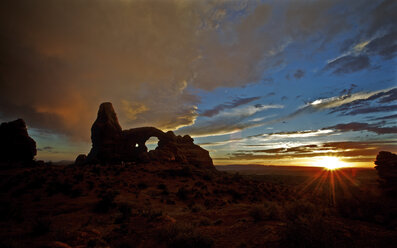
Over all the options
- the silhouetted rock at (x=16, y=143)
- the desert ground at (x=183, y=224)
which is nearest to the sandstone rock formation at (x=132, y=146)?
the silhouetted rock at (x=16, y=143)

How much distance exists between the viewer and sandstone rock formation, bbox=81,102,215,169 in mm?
45406

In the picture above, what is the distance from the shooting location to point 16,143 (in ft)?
108

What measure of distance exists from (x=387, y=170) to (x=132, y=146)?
180ft

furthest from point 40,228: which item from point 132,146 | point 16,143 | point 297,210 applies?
point 132,146

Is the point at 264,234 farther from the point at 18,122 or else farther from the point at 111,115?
the point at 111,115

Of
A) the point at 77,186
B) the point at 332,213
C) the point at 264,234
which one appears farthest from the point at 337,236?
the point at 77,186

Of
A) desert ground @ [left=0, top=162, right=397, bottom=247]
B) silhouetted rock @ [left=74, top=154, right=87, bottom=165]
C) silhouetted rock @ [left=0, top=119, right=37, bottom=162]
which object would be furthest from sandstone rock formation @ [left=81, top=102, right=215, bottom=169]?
desert ground @ [left=0, top=162, right=397, bottom=247]

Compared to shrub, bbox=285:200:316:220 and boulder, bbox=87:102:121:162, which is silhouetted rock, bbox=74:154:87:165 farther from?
shrub, bbox=285:200:316:220

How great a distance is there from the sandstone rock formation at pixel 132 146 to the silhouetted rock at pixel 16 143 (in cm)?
1219

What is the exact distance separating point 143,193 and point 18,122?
35.4 meters

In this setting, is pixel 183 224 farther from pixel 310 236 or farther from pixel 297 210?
pixel 297 210

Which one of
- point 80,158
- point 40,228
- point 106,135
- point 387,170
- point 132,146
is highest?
point 106,135

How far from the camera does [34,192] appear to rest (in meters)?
16.6

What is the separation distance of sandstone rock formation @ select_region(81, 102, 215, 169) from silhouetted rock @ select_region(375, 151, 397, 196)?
35884 mm
